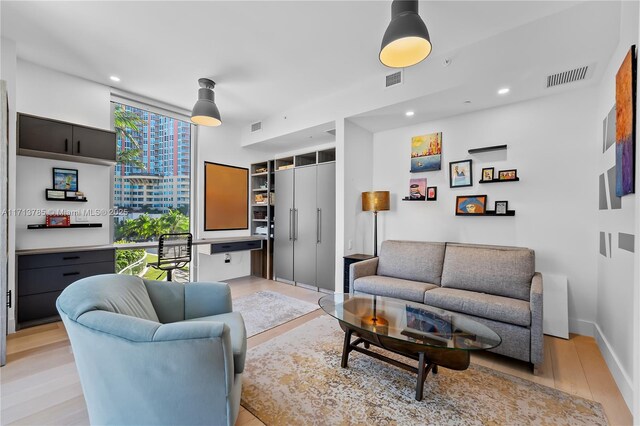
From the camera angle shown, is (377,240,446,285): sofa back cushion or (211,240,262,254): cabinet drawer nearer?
(377,240,446,285): sofa back cushion

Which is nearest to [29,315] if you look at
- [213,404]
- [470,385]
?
[213,404]

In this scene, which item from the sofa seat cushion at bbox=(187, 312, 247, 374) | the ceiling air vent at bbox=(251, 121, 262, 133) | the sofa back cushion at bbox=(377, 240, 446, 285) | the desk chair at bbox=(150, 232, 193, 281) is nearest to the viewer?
the sofa seat cushion at bbox=(187, 312, 247, 374)

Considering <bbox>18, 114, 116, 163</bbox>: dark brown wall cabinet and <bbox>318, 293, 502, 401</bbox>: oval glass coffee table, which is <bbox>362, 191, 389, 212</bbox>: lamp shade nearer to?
<bbox>318, 293, 502, 401</bbox>: oval glass coffee table

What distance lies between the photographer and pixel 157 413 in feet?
4.18

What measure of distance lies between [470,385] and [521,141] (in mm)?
2676

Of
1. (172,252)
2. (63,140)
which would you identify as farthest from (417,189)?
(63,140)

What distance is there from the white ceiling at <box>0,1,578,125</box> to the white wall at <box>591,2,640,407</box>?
612 mm

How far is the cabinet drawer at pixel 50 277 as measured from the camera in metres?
2.91

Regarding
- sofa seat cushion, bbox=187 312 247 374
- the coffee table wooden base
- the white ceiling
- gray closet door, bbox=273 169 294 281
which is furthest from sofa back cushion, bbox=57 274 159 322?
gray closet door, bbox=273 169 294 281

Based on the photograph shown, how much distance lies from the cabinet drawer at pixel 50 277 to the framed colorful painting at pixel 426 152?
4345 millimetres

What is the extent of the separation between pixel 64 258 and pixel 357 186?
3.74 m

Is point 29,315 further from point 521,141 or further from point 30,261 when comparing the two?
point 521,141

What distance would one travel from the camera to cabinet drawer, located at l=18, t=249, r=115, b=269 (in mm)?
2924

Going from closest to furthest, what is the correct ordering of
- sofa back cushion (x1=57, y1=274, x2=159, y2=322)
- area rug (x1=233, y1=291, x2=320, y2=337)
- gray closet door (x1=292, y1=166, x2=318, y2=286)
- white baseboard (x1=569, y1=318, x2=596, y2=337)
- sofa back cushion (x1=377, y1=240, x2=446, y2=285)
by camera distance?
sofa back cushion (x1=57, y1=274, x2=159, y2=322) → white baseboard (x1=569, y1=318, x2=596, y2=337) → area rug (x1=233, y1=291, x2=320, y2=337) → sofa back cushion (x1=377, y1=240, x2=446, y2=285) → gray closet door (x1=292, y1=166, x2=318, y2=286)
